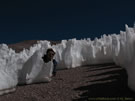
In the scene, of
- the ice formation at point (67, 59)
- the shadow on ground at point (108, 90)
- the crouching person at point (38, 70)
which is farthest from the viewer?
the crouching person at point (38, 70)

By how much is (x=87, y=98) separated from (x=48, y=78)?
223cm

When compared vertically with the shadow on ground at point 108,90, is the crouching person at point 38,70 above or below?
above

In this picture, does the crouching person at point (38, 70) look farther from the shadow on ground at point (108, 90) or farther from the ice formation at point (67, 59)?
the shadow on ground at point (108, 90)

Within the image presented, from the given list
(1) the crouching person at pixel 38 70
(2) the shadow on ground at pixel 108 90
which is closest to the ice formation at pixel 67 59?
(1) the crouching person at pixel 38 70

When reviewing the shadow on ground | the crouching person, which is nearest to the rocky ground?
the shadow on ground

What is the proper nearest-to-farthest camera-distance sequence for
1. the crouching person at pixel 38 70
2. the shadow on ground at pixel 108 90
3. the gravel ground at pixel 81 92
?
the shadow on ground at pixel 108 90, the gravel ground at pixel 81 92, the crouching person at pixel 38 70

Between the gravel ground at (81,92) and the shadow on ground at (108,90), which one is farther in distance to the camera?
the gravel ground at (81,92)

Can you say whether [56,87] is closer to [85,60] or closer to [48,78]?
[48,78]

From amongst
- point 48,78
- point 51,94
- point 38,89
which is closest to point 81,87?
point 51,94

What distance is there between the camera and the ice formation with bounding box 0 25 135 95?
16.0 feet

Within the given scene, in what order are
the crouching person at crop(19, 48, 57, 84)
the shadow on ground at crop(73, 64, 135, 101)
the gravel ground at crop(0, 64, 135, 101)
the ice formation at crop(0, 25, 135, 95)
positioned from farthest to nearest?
the crouching person at crop(19, 48, 57, 84) → the ice formation at crop(0, 25, 135, 95) → the gravel ground at crop(0, 64, 135, 101) → the shadow on ground at crop(73, 64, 135, 101)

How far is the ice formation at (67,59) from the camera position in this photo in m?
4.89

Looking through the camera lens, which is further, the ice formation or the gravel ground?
the ice formation

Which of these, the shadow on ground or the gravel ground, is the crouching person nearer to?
the gravel ground
